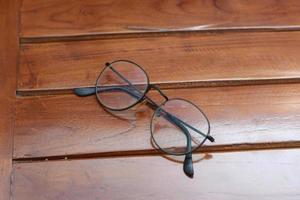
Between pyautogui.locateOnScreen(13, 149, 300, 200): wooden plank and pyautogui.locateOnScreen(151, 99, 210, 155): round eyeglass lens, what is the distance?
2 centimetres

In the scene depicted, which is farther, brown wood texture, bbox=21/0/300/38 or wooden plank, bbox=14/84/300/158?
brown wood texture, bbox=21/0/300/38

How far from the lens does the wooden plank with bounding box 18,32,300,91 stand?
2.52 ft

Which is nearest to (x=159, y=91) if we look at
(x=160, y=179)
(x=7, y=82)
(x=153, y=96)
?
(x=153, y=96)

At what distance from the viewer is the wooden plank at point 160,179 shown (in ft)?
2.18

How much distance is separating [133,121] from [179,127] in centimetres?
8

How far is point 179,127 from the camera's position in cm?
72

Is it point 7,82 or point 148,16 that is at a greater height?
point 148,16

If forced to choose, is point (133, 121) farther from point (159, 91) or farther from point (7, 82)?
point (7, 82)

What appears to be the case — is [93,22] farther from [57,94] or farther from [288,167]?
[288,167]

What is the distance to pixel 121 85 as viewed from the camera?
763 mm

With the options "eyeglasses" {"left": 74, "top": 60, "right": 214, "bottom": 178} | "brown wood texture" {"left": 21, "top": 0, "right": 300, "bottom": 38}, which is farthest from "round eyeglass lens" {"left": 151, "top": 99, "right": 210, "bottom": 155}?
"brown wood texture" {"left": 21, "top": 0, "right": 300, "bottom": 38}

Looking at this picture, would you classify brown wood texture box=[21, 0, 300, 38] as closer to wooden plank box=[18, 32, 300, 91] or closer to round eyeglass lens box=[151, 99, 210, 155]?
wooden plank box=[18, 32, 300, 91]

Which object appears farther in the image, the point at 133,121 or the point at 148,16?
the point at 148,16

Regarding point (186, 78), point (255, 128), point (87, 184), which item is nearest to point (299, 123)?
point (255, 128)
